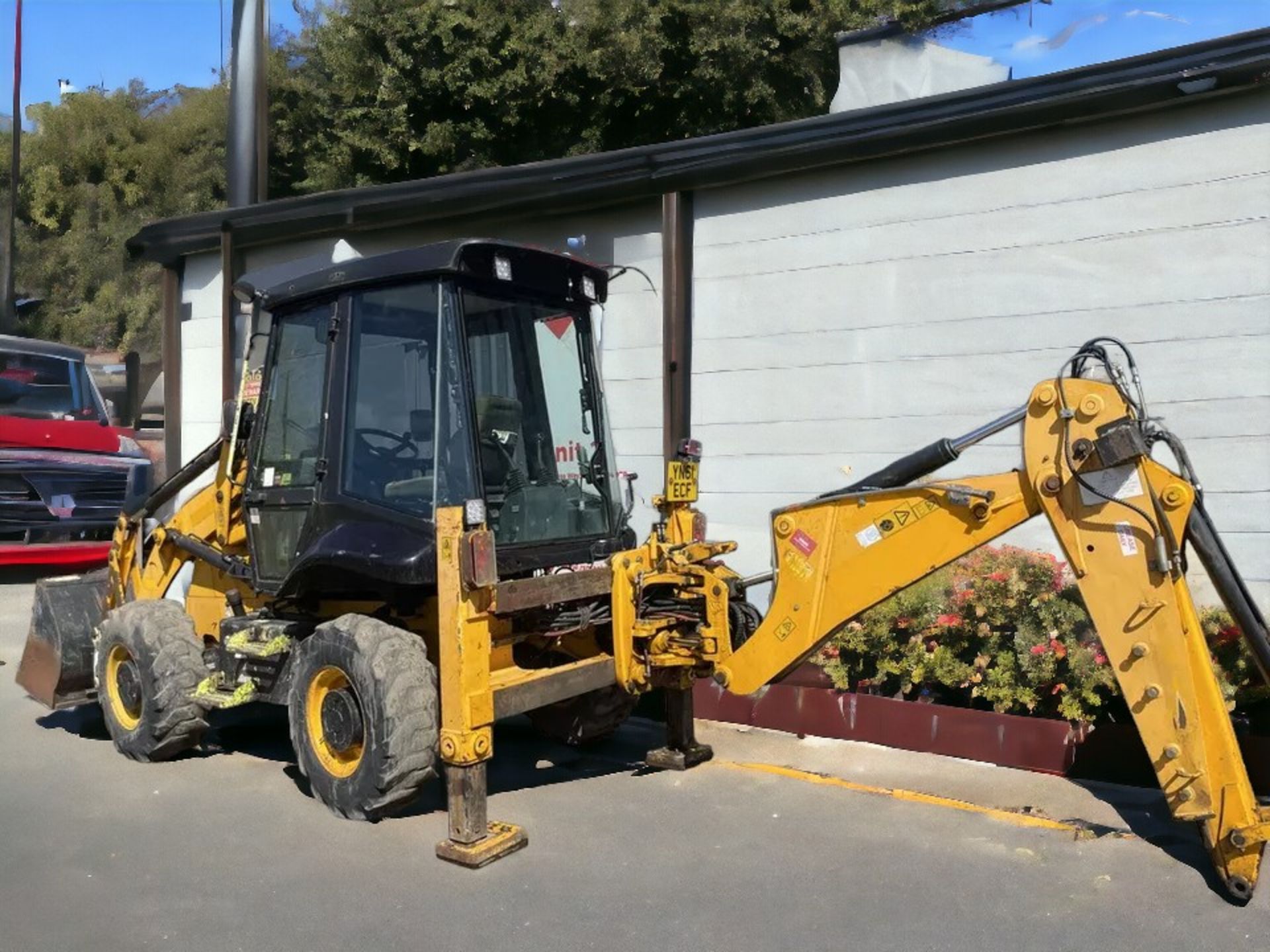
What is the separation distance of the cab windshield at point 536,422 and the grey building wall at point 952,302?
2.77 meters

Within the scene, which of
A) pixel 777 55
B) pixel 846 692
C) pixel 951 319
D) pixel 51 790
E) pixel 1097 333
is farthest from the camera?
pixel 777 55

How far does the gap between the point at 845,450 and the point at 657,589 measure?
10.8 ft

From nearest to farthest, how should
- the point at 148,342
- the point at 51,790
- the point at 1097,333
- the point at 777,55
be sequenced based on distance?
the point at 51,790 < the point at 1097,333 < the point at 777,55 < the point at 148,342

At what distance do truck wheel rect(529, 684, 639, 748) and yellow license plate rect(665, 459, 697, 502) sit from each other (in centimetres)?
120

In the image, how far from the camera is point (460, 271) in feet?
17.3

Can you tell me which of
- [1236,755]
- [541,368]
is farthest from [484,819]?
[1236,755]

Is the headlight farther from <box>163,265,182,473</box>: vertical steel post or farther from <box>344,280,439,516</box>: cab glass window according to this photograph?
<box>344,280,439,516</box>: cab glass window

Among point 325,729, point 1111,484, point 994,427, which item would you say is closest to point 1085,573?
point 1111,484

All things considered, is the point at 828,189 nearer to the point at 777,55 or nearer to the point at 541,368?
the point at 541,368

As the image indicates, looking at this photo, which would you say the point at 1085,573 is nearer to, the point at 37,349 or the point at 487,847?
the point at 487,847

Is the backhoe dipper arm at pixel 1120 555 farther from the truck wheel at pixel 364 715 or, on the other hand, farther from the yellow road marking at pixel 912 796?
the truck wheel at pixel 364 715

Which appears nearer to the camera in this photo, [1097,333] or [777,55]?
[1097,333]

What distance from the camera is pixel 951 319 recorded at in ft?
26.0

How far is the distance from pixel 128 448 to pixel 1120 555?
12418mm
